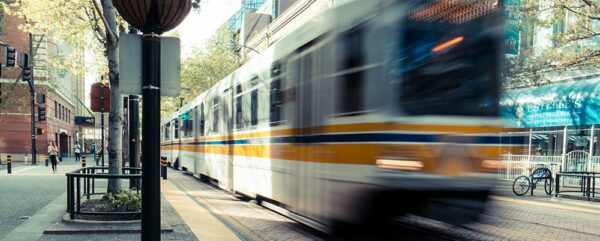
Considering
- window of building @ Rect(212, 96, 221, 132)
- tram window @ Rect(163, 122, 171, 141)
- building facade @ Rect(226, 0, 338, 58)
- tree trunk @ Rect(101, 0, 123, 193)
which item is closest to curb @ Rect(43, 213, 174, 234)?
tree trunk @ Rect(101, 0, 123, 193)

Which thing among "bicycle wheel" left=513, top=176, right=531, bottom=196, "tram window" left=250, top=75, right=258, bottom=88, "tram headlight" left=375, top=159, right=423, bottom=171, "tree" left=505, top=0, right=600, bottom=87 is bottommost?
"bicycle wheel" left=513, top=176, right=531, bottom=196

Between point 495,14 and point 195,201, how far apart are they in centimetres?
734

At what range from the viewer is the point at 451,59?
5.95m

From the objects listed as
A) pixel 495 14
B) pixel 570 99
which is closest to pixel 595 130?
pixel 570 99

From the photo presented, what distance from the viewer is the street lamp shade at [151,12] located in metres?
3.73

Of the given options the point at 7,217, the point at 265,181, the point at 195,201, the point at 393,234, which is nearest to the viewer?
the point at 393,234

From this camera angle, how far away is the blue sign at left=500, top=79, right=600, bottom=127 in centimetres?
1672

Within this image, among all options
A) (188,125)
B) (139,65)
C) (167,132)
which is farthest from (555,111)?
(139,65)

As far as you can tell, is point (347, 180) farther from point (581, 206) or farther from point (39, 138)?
point (39, 138)

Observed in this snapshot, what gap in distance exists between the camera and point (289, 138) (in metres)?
7.61

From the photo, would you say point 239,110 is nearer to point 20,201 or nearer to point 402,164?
point 20,201

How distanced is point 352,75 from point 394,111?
30.9 inches

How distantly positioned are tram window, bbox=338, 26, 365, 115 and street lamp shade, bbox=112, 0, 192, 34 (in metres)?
2.58

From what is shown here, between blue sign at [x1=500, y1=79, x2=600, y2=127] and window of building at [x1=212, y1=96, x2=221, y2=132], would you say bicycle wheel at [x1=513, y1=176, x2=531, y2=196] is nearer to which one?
blue sign at [x1=500, y1=79, x2=600, y2=127]
